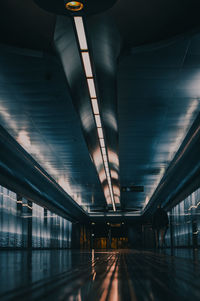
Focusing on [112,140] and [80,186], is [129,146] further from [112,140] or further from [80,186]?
[80,186]

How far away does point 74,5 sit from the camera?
20.4ft

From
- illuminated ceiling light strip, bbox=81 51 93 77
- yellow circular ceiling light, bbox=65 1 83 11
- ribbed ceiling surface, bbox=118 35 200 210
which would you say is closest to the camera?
yellow circular ceiling light, bbox=65 1 83 11

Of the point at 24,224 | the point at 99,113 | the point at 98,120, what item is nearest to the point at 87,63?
the point at 99,113

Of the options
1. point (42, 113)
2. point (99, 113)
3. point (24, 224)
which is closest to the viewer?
point (99, 113)

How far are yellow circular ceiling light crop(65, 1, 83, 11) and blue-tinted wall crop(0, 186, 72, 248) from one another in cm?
2193

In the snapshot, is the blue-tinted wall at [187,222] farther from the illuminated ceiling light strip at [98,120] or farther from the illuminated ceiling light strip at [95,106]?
the illuminated ceiling light strip at [95,106]

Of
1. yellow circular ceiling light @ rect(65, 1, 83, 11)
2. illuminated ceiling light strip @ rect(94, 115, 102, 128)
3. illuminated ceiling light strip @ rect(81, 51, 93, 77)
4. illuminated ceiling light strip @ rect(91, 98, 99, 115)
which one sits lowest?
illuminated ceiling light strip @ rect(94, 115, 102, 128)

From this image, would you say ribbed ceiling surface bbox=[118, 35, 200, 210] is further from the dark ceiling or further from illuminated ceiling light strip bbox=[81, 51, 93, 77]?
illuminated ceiling light strip bbox=[81, 51, 93, 77]

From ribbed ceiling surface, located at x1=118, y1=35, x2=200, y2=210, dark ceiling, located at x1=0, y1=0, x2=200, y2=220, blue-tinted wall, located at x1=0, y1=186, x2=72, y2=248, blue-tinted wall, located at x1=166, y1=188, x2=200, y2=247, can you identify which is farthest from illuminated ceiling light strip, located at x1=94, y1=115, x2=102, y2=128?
blue-tinted wall, located at x1=166, y1=188, x2=200, y2=247

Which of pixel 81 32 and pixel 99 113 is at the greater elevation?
pixel 81 32

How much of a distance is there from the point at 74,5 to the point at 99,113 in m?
6.25

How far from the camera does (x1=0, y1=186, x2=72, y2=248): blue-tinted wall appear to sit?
2777 centimetres

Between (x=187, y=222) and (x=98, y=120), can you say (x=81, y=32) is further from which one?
(x=187, y=222)

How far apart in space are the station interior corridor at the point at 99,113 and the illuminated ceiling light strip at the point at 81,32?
2 centimetres
